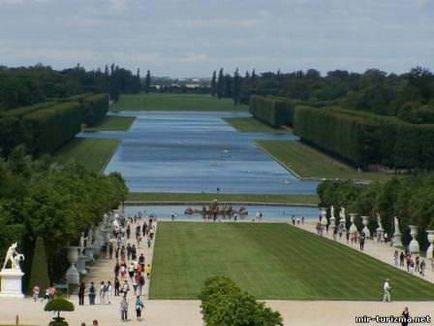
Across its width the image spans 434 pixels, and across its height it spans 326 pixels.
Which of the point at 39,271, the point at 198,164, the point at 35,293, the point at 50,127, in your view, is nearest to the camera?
the point at 35,293

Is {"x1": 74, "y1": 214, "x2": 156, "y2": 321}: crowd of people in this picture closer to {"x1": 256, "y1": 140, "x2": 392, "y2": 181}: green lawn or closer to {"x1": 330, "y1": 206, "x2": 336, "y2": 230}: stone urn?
{"x1": 330, "y1": 206, "x2": 336, "y2": 230}: stone urn

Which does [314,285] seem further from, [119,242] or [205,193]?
[205,193]

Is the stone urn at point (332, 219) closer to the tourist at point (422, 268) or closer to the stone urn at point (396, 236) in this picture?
the stone urn at point (396, 236)

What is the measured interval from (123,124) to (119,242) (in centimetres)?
12465

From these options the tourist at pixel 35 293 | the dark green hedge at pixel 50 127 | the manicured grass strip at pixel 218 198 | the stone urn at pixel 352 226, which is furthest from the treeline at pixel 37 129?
the tourist at pixel 35 293

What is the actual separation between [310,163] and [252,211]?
33.6 metres

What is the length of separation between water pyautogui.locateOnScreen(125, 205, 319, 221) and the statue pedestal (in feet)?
124

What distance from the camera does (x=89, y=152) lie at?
404ft

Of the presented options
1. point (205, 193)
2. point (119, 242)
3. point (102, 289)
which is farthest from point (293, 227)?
point (102, 289)

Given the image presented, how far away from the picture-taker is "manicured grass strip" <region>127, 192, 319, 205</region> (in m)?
88.9

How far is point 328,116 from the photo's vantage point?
454 ft

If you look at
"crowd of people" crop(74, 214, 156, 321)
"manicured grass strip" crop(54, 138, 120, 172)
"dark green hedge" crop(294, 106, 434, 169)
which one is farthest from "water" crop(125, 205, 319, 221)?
"dark green hedge" crop(294, 106, 434, 169)

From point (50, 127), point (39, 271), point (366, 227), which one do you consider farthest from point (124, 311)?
point (50, 127)

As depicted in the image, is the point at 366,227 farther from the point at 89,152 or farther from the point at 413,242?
the point at 89,152
